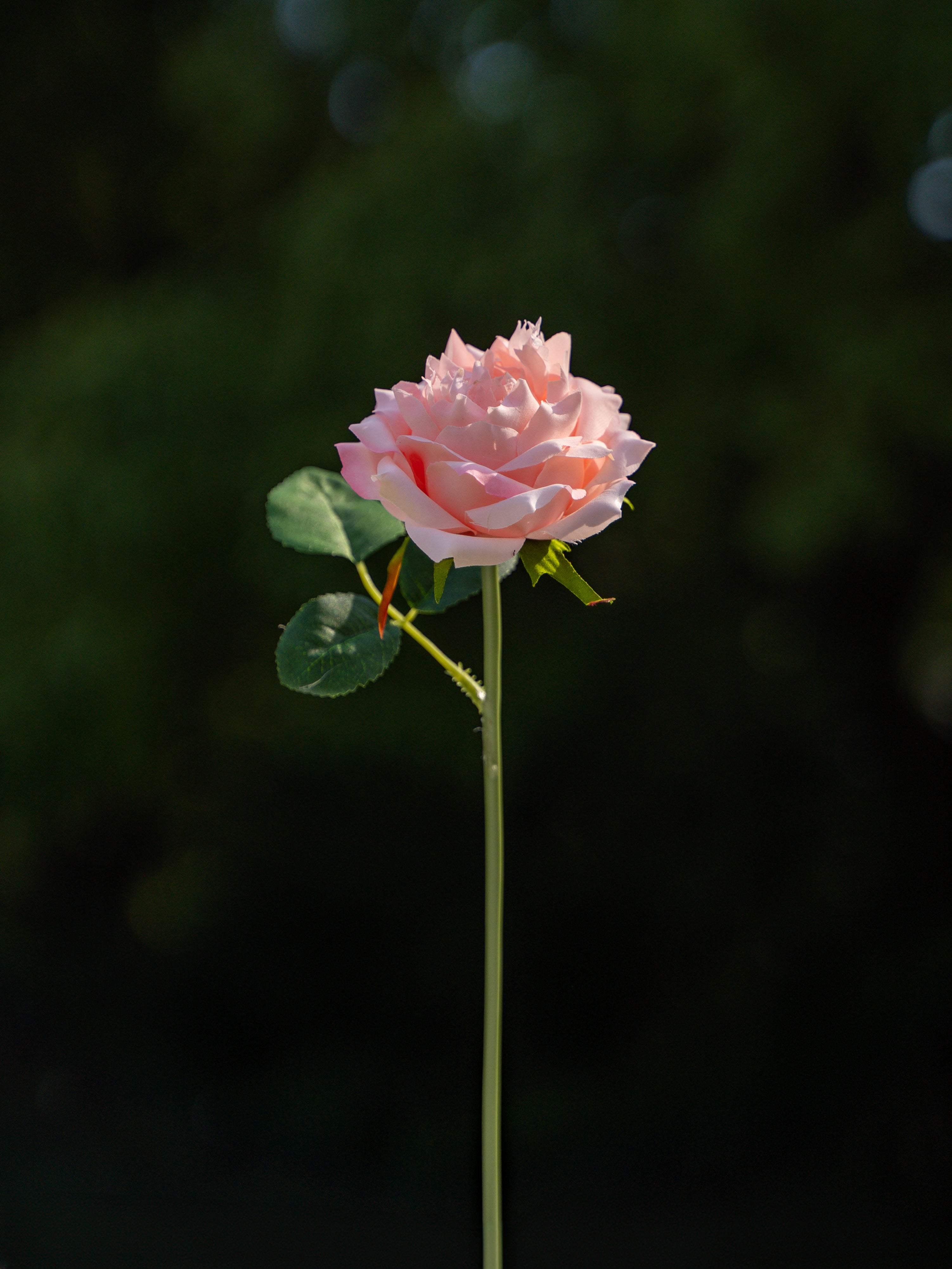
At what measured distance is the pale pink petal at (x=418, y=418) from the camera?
13.5 inches

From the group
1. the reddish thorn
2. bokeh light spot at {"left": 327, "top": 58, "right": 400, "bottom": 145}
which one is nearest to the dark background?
bokeh light spot at {"left": 327, "top": 58, "right": 400, "bottom": 145}

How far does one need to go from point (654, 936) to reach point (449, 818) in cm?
46

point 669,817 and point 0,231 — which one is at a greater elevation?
point 0,231

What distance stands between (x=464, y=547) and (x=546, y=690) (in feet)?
5.59

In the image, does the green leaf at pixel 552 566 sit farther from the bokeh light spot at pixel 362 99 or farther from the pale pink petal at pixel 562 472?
the bokeh light spot at pixel 362 99

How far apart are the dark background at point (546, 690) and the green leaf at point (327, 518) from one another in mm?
1297

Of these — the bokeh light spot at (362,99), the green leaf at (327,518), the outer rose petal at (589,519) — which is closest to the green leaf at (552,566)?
the outer rose petal at (589,519)

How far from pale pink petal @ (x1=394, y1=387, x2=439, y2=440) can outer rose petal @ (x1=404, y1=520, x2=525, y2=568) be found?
35 millimetres

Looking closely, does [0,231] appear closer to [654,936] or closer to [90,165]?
[90,165]

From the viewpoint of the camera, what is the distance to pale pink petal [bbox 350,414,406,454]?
1.11ft

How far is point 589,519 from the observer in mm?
329

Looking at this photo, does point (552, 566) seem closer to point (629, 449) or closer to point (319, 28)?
point (629, 449)

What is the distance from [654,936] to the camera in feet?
6.88

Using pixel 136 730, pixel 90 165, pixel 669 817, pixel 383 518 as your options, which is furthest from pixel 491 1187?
pixel 90 165
